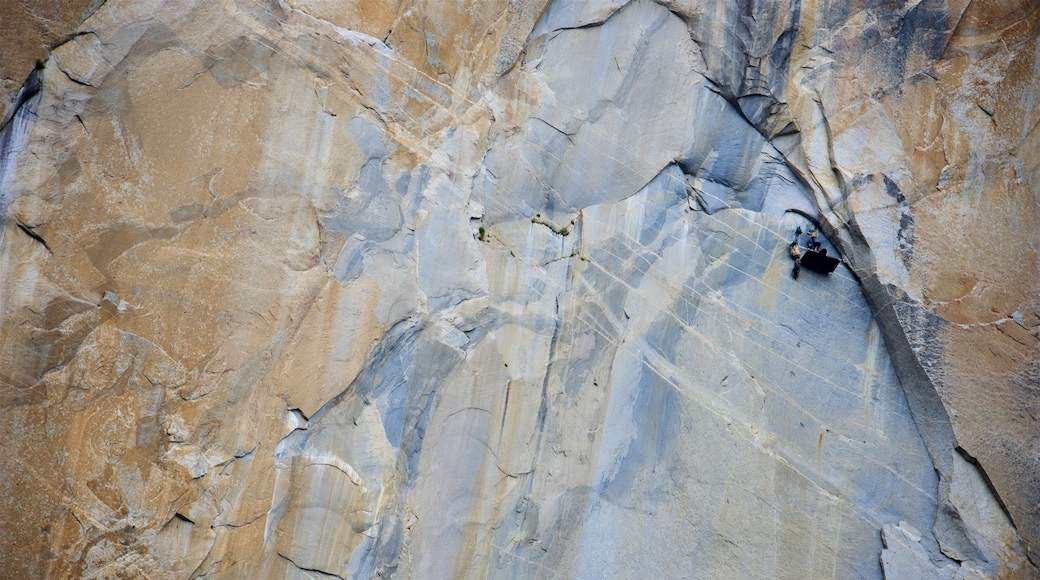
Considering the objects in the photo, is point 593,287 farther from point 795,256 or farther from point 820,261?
point 820,261

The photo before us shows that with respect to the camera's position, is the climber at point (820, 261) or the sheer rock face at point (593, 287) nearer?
the sheer rock face at point (593, 287)

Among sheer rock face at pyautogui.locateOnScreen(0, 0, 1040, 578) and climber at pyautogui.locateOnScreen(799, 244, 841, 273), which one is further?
climber at pyautogui.locateOnScreen(799, 244, 841, 273)

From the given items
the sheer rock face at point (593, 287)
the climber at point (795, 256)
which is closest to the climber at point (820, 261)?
the climber at point (795, 256)

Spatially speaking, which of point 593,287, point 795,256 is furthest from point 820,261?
point 593,287

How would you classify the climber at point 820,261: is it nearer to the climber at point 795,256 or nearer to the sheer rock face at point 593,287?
the climber at point 795,256

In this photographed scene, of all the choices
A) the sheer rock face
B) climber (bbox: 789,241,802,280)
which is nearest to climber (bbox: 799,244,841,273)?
climber (bbox: 789,241,802,280)

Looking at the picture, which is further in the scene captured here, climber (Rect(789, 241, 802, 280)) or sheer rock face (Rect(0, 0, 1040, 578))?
climber (Rect(789, 241, 802, 280))

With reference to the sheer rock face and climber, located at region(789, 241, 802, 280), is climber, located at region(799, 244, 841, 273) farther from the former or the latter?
the sheer rock face

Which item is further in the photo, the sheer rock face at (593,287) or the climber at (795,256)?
the climber at (795,256)
